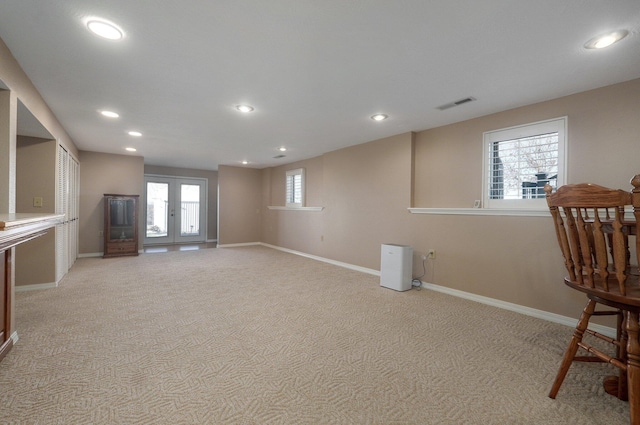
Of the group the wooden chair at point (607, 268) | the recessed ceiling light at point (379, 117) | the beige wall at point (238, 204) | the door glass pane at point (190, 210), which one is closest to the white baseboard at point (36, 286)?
the beige wall at point (238, 204)

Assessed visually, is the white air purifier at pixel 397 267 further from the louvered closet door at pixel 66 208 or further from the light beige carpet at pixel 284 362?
the louvered closet door at pixel 66 208

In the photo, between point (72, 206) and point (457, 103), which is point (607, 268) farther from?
point (72, 206)

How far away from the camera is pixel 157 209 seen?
808cm

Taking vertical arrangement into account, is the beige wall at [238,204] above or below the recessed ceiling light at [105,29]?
below

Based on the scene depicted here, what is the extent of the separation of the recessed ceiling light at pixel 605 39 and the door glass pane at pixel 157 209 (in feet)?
29.7

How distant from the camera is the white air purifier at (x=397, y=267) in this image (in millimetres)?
3738

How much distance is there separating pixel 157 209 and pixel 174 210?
449 mm

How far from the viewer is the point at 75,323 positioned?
2531 millimetres

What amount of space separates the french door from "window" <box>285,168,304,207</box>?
10.9ft

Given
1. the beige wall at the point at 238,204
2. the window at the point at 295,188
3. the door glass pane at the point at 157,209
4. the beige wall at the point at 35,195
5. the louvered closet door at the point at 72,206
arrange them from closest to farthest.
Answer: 1. the beige wall at the point at 35,195
2. the louvered closet door at the point at 72,206
3. the window at the point at 295,188
4. the beige wall at the point at 238,204
5. the door glass pane at the point at 157,209

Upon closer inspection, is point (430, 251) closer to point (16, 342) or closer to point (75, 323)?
point (75, 323)

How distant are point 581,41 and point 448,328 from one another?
2.48 m

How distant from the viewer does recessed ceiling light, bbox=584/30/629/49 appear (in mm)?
1812

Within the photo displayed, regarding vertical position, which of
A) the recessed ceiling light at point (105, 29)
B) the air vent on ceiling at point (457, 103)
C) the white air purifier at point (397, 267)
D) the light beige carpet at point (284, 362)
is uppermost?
the air vent on ceiling at point (457, 103)
